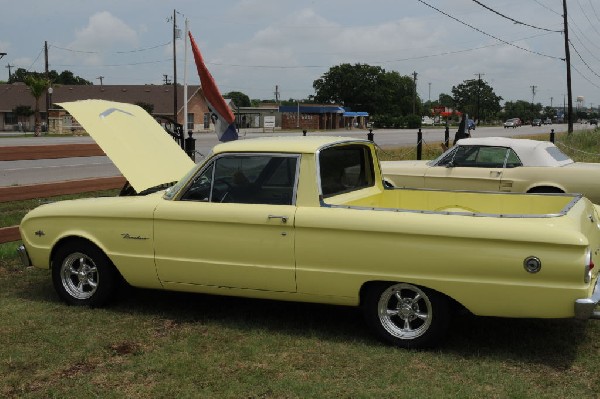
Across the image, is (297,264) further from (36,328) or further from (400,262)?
(36,328)

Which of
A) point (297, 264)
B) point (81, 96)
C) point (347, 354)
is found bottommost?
point (347, 354)

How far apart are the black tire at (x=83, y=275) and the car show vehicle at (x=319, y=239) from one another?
11 mm

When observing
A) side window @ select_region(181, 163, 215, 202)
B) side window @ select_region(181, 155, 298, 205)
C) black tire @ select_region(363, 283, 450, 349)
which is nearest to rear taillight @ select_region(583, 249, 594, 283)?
black tire @ select_region(363, 283, 450, 349)

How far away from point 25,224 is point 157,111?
6475 cm

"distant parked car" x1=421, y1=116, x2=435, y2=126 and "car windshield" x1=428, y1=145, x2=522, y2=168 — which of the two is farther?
"distant parked car" x1=421, y1=116, x2=435, y2=126

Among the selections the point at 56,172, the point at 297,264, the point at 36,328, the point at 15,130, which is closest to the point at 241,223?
the point at 297,264

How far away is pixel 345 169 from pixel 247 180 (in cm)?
94

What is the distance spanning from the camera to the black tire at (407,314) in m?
4.77

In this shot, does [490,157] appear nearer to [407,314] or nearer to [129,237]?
[407,314]

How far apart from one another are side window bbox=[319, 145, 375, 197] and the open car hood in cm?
164

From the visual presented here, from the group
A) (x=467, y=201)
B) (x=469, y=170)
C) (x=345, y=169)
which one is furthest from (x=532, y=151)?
(x=345, y=169)

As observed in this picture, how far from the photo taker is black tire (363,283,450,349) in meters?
4.77

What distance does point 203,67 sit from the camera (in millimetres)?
9555

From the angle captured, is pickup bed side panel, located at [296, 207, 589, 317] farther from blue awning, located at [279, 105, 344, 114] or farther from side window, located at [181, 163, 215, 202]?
blue awning, located at [279, 105, 344, 114]
